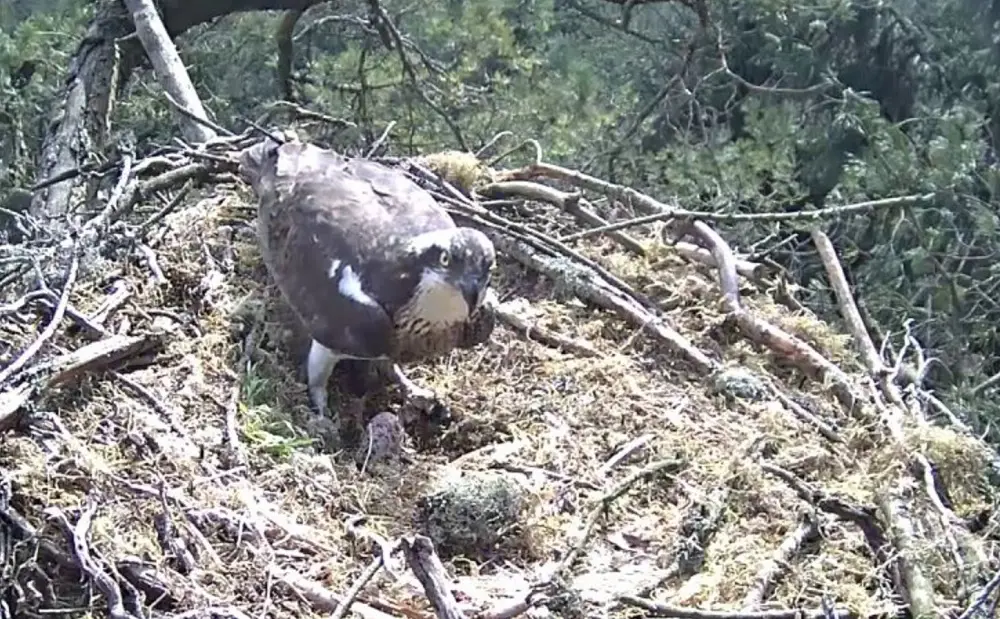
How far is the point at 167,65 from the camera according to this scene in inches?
199

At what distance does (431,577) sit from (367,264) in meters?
1.27

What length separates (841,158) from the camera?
6.38 metres

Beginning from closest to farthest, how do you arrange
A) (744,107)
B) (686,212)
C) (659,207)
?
(686,212) → (659,207) → (744,107)

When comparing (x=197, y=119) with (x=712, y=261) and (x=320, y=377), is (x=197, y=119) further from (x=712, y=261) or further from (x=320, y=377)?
(x=712, y=261)

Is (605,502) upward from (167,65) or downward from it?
downward

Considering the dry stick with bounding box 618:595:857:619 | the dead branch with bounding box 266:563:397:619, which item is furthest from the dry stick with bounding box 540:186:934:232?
the dead branch with bounding box 266:563:397:619

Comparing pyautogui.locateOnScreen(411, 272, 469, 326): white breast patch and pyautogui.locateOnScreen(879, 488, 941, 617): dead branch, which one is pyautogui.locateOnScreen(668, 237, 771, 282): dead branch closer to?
pyautogui.locateOnScreen(411, 272, 469, 326): white breast patch

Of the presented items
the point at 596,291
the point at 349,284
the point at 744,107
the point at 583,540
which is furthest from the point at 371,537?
the point at 744,107

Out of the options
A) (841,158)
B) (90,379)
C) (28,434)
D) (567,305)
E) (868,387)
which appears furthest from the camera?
(841,158)

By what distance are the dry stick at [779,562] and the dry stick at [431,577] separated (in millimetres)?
648

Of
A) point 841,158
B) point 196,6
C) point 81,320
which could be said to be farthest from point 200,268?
point 841,158

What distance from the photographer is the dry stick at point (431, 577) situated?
2686 mm

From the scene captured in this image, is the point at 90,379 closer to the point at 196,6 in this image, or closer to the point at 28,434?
the point at 28,434

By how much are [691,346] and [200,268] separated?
4.79 feet
